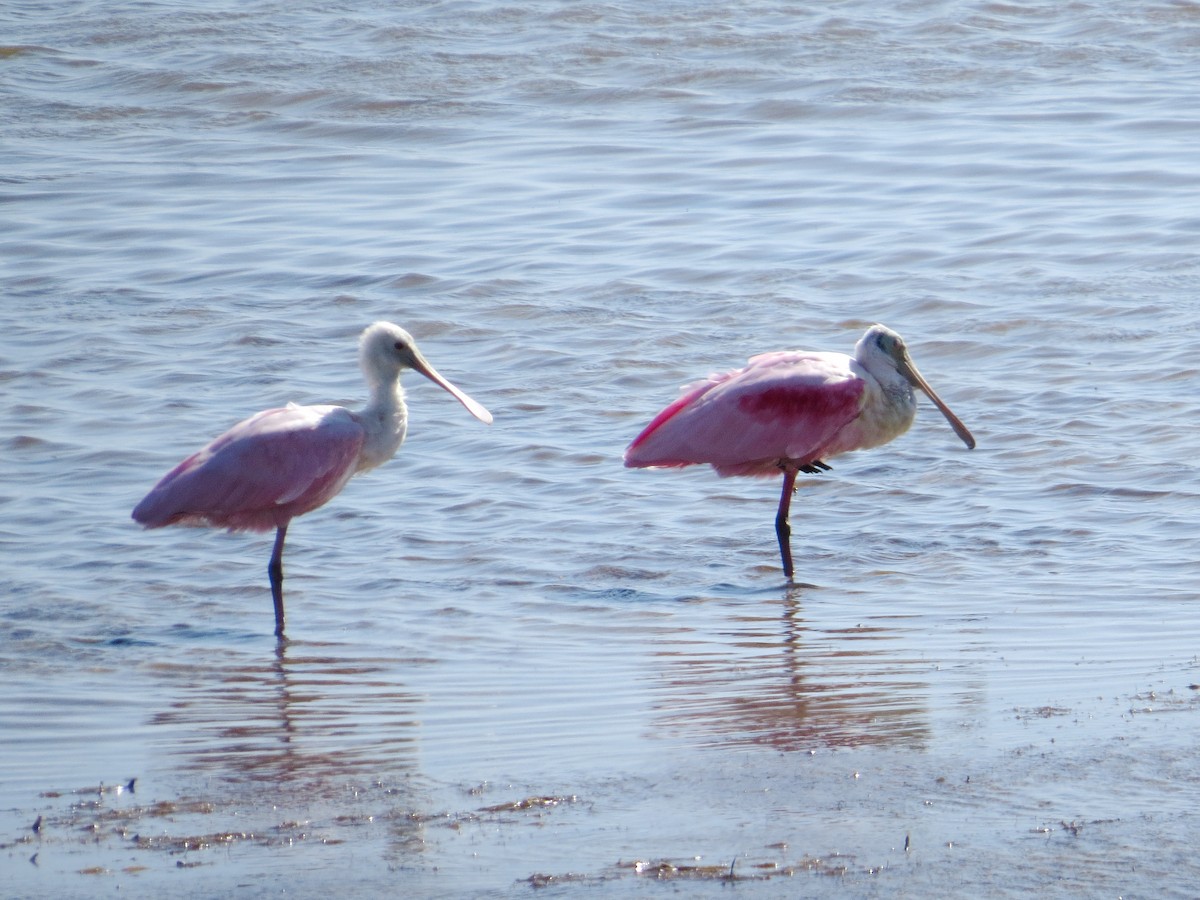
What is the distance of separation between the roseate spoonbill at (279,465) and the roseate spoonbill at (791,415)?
104 centimetres

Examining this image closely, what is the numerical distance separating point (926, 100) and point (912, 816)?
40.9 ft

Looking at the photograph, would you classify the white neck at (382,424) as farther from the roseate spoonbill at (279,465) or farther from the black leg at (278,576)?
the black leg at (278,576)

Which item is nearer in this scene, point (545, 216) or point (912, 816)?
point (912, 816)

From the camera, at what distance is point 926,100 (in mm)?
15648

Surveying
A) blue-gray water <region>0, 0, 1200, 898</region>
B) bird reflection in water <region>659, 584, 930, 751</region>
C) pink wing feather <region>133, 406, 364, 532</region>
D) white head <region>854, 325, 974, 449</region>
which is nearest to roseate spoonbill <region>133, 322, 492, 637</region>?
pink wing feather <region>133, 406, 364, 532</region>

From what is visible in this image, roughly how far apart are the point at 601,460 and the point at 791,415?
1061mm

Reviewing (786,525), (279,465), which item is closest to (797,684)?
(786,525)

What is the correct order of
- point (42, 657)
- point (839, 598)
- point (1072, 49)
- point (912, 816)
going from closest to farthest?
point (912, 816), point (42, 657), point (839, 598), point (1072, 49)

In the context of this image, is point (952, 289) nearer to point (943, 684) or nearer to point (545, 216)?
point (545, 216)

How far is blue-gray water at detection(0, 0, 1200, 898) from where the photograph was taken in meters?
3.90

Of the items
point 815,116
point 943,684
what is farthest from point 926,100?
point 943,684

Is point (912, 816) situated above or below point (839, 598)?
above

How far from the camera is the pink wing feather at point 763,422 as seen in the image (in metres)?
7.32

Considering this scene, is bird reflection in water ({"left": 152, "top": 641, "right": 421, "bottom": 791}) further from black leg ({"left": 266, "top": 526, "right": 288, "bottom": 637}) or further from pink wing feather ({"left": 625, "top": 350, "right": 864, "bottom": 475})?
pink wing feather ({"left": 625, "top": 350, "right": 864, "bottom": 475})
